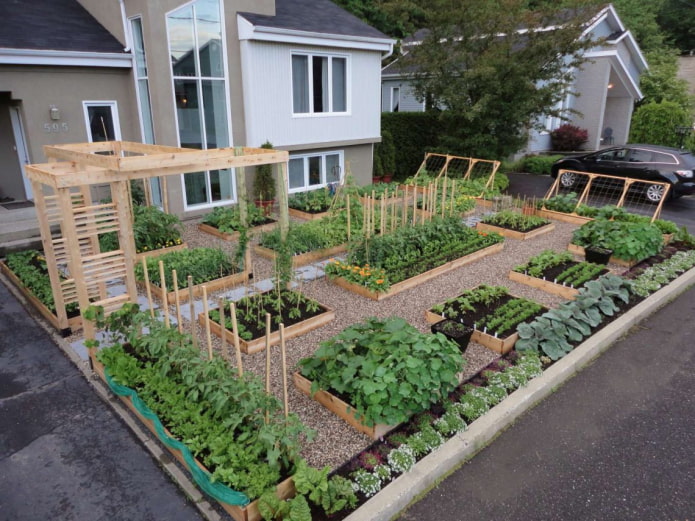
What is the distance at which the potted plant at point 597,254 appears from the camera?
8614 millimetres

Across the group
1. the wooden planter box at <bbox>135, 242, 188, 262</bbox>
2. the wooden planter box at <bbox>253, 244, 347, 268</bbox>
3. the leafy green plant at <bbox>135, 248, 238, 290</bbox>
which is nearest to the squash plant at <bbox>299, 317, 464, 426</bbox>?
the leafy green plant at <bbox>135, 248, 238, 290</bbox>

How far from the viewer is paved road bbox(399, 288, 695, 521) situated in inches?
152

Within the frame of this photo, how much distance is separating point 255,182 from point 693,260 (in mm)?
9621

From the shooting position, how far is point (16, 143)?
11.6 metres

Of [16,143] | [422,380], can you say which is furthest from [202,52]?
[422,380]

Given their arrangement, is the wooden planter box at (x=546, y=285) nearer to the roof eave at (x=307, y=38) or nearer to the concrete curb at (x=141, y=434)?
the concrete curb at (x=141, y=434)

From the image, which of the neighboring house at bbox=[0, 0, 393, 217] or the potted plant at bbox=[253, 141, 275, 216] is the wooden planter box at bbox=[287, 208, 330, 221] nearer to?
the potted plant at bbox=[253, 141, 275, 216]

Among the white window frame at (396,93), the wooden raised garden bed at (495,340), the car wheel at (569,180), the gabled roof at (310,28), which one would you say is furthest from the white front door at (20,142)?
the white window frame at (396,93)

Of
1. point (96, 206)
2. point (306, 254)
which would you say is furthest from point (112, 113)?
point (96, 206)

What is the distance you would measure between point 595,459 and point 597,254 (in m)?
5.21

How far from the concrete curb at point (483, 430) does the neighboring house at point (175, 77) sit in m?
8.93

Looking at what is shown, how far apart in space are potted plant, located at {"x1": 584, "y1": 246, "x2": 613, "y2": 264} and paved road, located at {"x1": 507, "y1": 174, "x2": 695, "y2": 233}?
447 centimetres

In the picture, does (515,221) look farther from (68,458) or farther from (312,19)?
(68,458)

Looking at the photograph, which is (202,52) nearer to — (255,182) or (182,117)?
(182,117)
